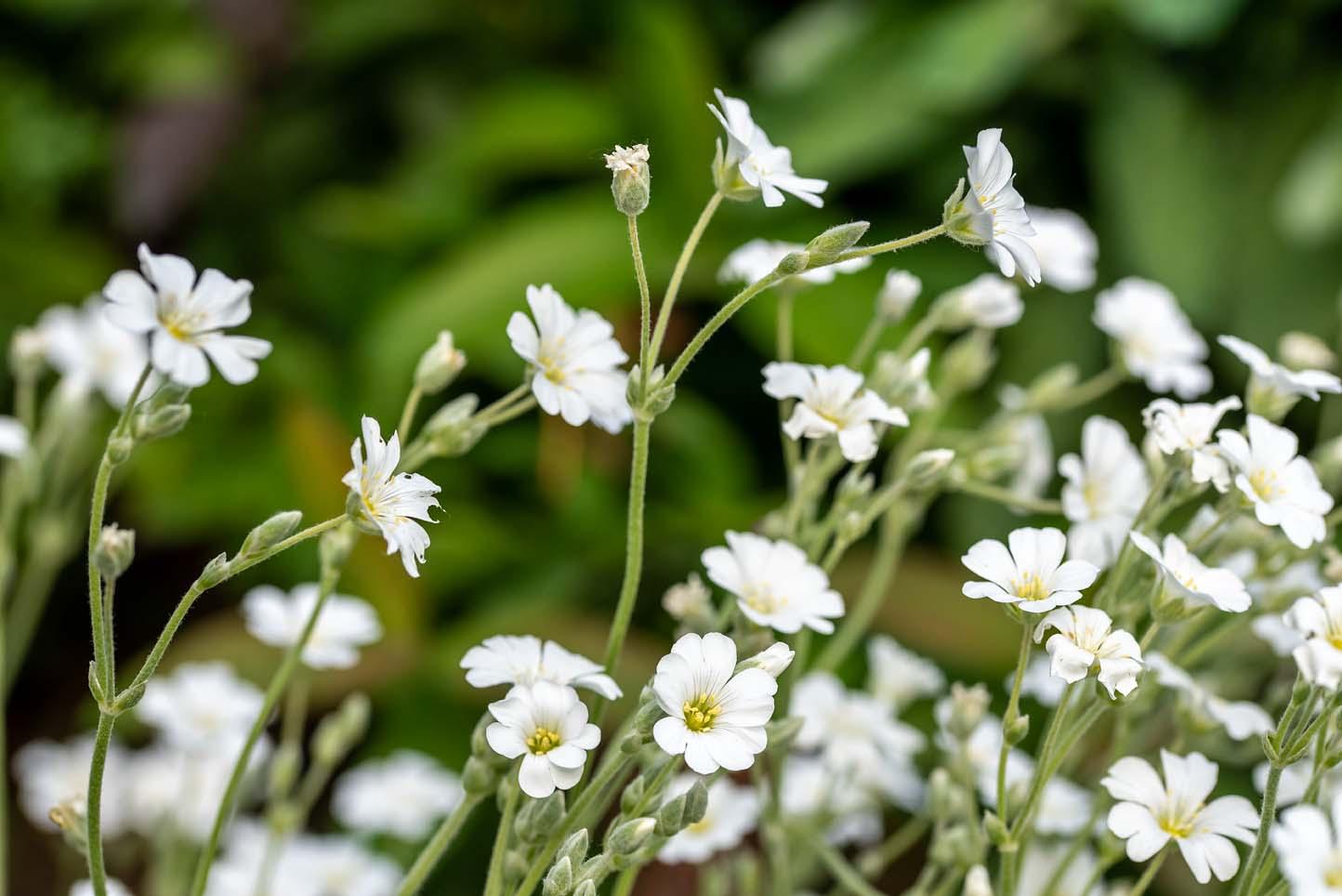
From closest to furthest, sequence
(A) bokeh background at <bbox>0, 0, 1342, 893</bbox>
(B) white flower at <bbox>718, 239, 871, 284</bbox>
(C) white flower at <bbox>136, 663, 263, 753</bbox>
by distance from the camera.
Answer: (B) white flower at <bbox>718, 239, 871, 284</bbox> < (C) white flower at <bbox>136, 663, 263, 753</bbox> < (A) bokeh background at <bbox>0, 0, 1342, 893</bbox>

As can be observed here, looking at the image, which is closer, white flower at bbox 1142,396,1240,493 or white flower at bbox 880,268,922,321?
white flower at bbox 1142,396,1240,493

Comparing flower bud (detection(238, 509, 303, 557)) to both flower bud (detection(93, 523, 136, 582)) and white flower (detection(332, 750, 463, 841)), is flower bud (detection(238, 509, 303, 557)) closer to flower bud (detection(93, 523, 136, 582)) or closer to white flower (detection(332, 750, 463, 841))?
flower bud (detection(93, 523, 136, 582))

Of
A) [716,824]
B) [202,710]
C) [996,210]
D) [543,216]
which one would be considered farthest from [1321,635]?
[543,216]

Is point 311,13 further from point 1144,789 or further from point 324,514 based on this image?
point 1144,789

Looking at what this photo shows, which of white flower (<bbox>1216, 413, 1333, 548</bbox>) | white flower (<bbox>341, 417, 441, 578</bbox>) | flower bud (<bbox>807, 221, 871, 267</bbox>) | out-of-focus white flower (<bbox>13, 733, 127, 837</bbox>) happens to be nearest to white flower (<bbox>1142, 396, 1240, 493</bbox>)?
white flower (<bbox>1216, 413, 1333, 548</bbox>)

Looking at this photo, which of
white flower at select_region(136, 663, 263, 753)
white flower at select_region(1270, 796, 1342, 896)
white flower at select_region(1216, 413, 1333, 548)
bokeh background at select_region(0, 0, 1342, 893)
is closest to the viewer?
white flower at select_region(1270, 796, 1342, 896)

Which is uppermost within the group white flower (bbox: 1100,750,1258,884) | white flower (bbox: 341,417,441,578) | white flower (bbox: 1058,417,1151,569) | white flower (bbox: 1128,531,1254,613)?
white flower (bbox: 341,417,441,578)

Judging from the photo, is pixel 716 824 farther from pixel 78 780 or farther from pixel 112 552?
pixel 78 780

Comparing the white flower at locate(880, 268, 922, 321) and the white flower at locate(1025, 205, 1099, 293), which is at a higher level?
the white flower at locate(880, 268, 922, 321)
